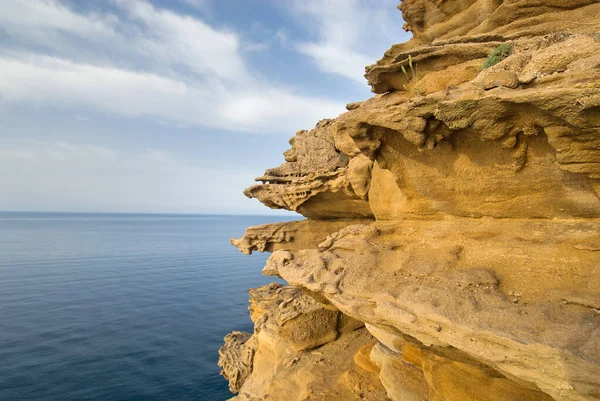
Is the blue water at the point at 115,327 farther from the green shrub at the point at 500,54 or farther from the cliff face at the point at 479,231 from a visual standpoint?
the green shrub at the point at 500,54

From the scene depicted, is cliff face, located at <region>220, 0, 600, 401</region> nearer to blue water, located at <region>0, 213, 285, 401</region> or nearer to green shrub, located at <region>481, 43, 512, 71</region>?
green shrub, located at <region>481, 43, 512, 71</region>

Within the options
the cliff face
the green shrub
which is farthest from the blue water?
the green shrub

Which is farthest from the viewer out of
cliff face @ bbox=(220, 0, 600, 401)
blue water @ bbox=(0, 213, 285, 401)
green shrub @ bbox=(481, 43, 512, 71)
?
blue water @ bbox=(0, 213, 285, 401)

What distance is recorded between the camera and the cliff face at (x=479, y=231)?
4398 mm

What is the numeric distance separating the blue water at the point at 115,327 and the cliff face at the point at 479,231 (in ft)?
40.9

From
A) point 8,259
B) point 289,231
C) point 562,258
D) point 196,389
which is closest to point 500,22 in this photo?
point 562,258

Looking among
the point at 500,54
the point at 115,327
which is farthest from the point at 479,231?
the point at 115,327

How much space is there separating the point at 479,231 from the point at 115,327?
28197 mm

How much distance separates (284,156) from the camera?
52.2 ft

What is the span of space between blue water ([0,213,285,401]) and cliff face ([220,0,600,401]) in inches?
491

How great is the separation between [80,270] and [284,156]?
1619 inches

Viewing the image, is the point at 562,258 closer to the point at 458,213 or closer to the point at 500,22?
the point at 458,213

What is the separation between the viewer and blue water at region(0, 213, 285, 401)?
18641 mm

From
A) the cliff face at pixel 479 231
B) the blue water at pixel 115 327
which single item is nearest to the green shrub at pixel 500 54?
the cliff face at pixel 479 231
